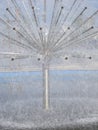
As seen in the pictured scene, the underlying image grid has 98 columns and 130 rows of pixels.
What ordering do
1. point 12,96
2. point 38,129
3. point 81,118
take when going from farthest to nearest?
point 12,96
point 81,118
point 38,129

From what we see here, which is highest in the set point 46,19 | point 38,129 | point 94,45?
point 46,19

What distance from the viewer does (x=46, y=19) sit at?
18.8 ft

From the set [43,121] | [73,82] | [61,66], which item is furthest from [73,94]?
[61,66]

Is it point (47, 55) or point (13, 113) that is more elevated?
point (47, 55)

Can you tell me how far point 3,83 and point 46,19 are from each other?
1238mm

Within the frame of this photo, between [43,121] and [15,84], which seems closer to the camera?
[43,121]

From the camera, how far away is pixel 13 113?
430 cm

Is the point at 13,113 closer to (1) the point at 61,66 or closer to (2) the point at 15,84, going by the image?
(2) the point at 15,84

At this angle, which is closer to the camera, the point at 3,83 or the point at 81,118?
the point at 81,118

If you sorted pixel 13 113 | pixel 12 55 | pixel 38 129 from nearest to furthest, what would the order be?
pixel 38 129 → pixel 13 113 → pixel 12 55

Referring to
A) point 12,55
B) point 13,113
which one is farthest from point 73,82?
point 13,113

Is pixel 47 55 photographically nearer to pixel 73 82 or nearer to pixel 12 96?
pixel 12 96

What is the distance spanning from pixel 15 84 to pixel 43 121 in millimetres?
2151

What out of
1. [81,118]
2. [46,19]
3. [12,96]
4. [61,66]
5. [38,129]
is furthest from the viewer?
[61,66]
